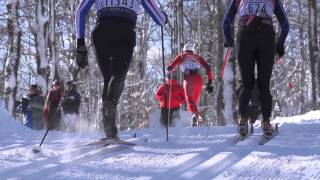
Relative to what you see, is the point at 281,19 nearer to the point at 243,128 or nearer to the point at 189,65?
the point at 243,128

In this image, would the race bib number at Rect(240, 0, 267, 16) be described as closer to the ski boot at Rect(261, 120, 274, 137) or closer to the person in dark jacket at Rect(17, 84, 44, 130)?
the ski boot at Rect(261, 120, 274, 137)

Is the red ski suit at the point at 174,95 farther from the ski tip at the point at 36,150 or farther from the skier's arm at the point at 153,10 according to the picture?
the ski tip at the point at 36,150

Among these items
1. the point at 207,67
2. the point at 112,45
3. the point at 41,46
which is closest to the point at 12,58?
the point at 41,46

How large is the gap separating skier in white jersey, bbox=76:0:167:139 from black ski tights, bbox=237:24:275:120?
1.28m

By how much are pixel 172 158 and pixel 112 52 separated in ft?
5.23

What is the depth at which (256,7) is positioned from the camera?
5934 mm

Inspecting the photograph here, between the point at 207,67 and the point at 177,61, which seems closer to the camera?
the point at 207,67

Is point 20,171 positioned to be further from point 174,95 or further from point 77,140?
point 174,95

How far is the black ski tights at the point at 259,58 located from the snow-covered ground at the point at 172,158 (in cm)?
42

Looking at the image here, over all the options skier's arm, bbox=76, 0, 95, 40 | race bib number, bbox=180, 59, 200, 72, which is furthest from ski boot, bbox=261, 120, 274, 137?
race bib number, bbox=180, 59, 200, 72

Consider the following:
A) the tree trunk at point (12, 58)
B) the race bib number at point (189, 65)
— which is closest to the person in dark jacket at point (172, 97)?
the race bib number at point (189, 65)

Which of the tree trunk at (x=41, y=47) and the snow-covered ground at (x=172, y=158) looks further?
the tree trunk at (x=41, y=47)

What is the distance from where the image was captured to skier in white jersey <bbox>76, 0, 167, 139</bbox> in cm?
576

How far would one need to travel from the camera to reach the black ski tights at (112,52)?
227 inches
